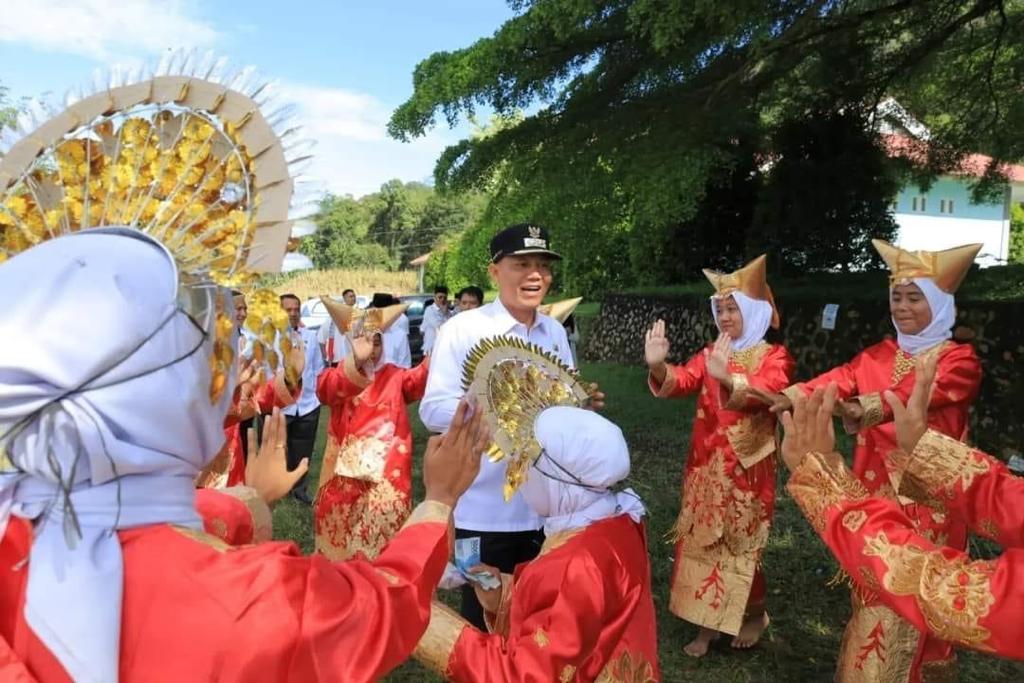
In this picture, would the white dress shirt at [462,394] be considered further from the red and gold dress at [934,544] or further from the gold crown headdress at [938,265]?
the gold crown headdress at [938,265]

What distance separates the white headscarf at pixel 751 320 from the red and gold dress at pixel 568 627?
7.61ft

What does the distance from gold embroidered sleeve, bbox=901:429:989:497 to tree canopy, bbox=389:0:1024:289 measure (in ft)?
10.5

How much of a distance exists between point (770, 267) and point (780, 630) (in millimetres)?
7727

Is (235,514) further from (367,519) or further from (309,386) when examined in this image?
(309,386)

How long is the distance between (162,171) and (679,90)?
5.78 meters

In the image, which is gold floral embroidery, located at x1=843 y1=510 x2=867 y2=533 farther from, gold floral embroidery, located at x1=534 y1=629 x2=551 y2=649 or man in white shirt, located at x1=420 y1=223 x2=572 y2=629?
man in white shirt, located at x1=420 y1=223 x2=572 y2=629

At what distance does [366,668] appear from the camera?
1.28m

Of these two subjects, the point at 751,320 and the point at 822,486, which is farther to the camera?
the point at 751,320

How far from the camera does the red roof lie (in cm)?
926

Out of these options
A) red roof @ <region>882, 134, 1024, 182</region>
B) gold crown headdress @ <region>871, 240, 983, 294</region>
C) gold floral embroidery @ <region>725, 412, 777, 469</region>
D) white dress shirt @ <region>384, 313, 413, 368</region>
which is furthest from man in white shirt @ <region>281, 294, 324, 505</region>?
red roof @ <region>882, 134, 1024, 182</region>

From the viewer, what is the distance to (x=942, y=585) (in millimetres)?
1683

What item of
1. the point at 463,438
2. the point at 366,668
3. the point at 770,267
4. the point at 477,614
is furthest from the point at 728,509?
the point at 770,267

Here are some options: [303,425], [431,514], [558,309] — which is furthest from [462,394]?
[303,425]

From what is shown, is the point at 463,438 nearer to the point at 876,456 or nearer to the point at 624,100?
the point at 876,456
